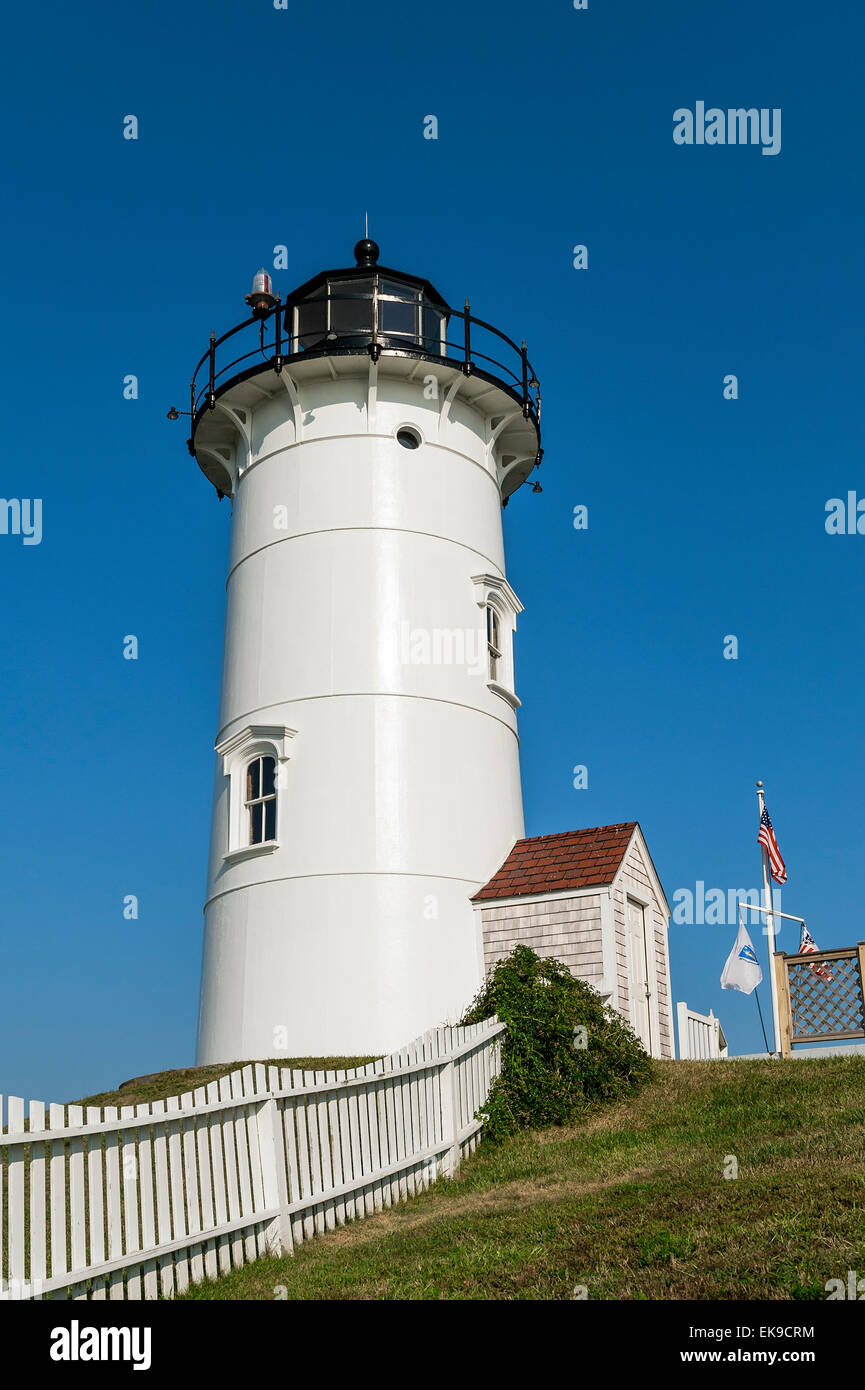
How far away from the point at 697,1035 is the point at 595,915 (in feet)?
15.3

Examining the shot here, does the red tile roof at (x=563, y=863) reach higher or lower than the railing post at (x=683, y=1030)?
higher

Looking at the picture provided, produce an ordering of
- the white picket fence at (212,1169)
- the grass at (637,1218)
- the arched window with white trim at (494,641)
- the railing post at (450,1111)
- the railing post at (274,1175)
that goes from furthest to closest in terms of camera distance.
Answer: the arched window with white trim at (494,641)
the railing post at (450,1111)
the railing post at (274,1175)
the white picket fence at (212,1169)
the grass at (637,1218)

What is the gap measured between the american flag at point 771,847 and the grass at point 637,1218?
7223mm

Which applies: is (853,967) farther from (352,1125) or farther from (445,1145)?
(352,1125)

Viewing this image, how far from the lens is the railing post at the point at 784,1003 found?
17234mm

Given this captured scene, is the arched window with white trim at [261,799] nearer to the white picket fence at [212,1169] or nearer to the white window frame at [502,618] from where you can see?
the white window frame at [502,618]

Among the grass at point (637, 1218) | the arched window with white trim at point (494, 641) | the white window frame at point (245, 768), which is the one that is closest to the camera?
the grass at point (637, 1218)

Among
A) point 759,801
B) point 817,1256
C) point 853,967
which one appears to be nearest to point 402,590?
point 759,801

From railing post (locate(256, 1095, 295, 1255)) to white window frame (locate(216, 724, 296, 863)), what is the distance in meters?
8.53

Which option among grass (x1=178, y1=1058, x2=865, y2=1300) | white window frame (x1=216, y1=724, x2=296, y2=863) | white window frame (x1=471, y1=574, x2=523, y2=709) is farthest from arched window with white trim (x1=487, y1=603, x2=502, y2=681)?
grass (x1=178, y1=1058, x2=865, y2=1300)

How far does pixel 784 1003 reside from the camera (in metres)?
17.4

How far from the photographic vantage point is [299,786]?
18766 millimetres

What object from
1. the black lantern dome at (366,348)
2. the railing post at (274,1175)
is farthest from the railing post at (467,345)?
the railing post at (274,1175)

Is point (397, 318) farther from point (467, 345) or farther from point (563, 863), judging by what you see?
point (563, 863)
